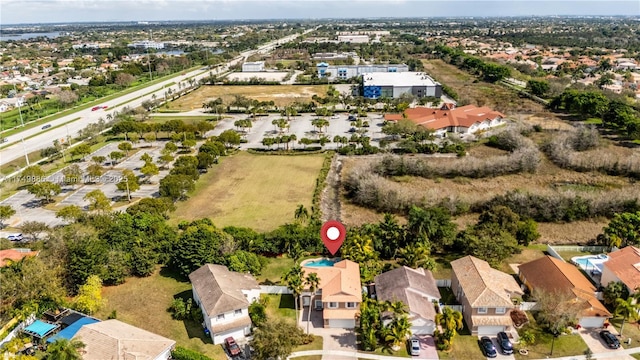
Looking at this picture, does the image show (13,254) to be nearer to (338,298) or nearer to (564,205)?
(338,298)

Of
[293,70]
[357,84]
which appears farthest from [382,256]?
[293,70]

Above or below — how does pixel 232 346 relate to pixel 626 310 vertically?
below

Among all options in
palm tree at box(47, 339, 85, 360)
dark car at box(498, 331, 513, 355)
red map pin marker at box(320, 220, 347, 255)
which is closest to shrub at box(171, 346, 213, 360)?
palm tree at box(47, 339, 85, 360)

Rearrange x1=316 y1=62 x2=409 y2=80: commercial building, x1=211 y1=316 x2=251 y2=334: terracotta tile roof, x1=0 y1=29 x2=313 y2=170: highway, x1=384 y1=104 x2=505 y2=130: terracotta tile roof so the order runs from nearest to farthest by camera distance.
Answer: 1. x1=211 y1=316 x2=251 y2=334: terracotta tile roof
2. x1=0 y1=29 x2=313 y2=170: highway
3. x1=384 y1=104 x2=505 y2=130: terracotta tile roof
4. x1=316 y1=62 x2=409 y2=80: commercial building

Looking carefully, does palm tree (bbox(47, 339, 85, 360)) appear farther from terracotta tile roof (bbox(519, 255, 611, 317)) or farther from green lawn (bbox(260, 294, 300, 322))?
terracotta tile roof (bbox(519, 255, 611, 317))

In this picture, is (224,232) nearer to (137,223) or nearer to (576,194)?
(137,223)

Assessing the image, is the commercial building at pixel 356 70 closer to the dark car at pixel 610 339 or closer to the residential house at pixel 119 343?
the dark car at pixel 610 339

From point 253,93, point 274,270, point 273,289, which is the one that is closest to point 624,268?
point 273,289
